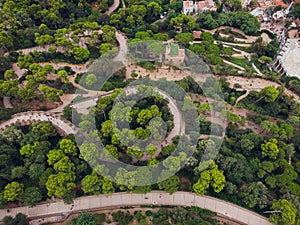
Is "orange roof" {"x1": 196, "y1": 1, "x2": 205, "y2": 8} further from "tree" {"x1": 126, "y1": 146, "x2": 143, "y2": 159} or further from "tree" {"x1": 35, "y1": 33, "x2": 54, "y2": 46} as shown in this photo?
"tree" {"x1": 126, "y1": 146, "x2": 143, "y2": 159}

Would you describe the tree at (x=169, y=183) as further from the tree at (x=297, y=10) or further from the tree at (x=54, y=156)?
the tree at (x=297, y=10)

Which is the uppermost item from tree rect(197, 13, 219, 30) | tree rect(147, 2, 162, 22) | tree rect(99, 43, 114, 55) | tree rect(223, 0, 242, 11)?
tree rect(223, 0, 242, 11)

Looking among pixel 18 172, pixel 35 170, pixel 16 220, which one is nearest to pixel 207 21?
pixel 35 170

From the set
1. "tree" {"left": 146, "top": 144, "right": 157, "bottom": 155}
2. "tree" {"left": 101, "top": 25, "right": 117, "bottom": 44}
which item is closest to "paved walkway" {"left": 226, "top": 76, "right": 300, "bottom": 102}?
"tree" {"left": 146, "top": 144, "right": 157, "bottom": 155}

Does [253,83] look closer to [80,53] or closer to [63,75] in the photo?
[80,53]

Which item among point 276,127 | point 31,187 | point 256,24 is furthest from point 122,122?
point 256,24

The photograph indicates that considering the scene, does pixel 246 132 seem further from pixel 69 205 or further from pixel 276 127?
pixel 69 205

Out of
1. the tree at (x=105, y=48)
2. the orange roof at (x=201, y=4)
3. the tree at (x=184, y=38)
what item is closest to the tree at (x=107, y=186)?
the tree at (x=105, y=48)
